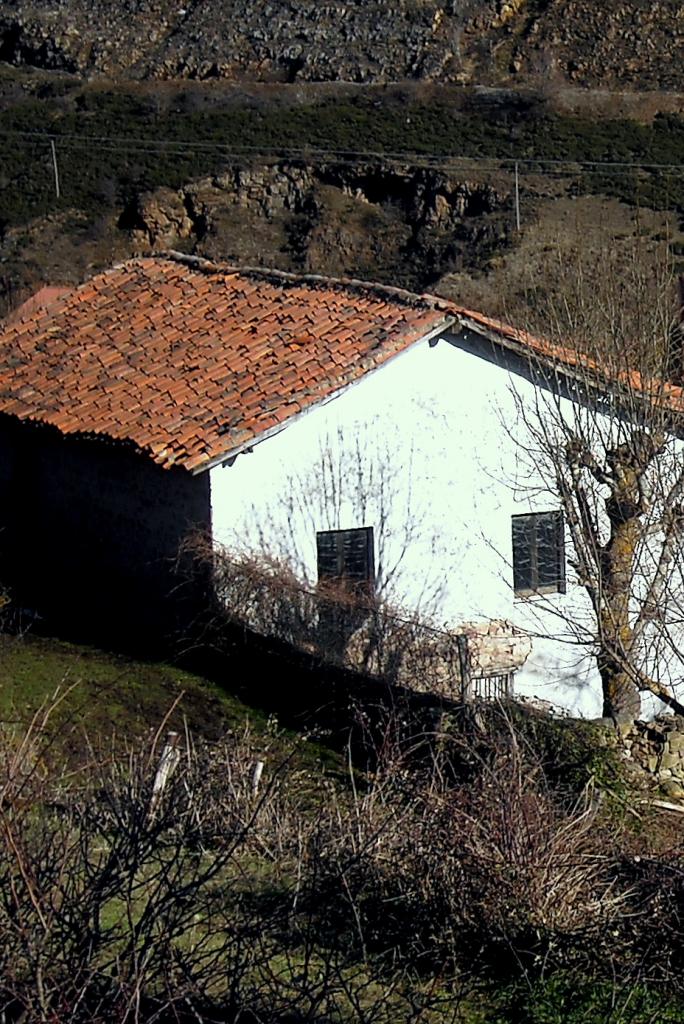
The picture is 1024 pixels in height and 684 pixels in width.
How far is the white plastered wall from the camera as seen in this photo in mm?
16062

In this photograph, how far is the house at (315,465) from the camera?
15844mm

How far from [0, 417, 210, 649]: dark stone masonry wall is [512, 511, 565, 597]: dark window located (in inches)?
161

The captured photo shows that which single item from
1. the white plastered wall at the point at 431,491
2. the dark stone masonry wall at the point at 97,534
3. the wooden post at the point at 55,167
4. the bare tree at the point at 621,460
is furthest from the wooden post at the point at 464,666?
the wooden post at the point at 55,167

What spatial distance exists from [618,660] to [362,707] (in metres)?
2.33

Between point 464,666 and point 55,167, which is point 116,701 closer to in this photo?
point 464,666

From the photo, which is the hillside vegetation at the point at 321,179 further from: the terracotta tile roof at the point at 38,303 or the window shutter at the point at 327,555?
the window shutter at the point at 327,555

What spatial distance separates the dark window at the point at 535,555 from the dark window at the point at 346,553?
1.93 meters

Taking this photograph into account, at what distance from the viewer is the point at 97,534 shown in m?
17.5

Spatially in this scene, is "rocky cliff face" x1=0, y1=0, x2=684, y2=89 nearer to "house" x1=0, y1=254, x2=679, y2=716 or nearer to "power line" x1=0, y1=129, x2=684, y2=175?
"power line" x1=0, y1=129, x2=684, y2=175

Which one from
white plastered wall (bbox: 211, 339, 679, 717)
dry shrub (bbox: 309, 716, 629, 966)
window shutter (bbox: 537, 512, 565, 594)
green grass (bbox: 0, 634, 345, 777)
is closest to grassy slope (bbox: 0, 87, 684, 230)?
window shutter (bbox: 537, 512, 565, 594)

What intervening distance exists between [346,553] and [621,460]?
3.74 m

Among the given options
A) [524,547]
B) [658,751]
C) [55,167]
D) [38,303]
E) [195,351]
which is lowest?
[658,751]

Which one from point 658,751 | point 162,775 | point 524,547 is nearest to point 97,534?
point 524,547

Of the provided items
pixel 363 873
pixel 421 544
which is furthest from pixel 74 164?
pixel 363 873
